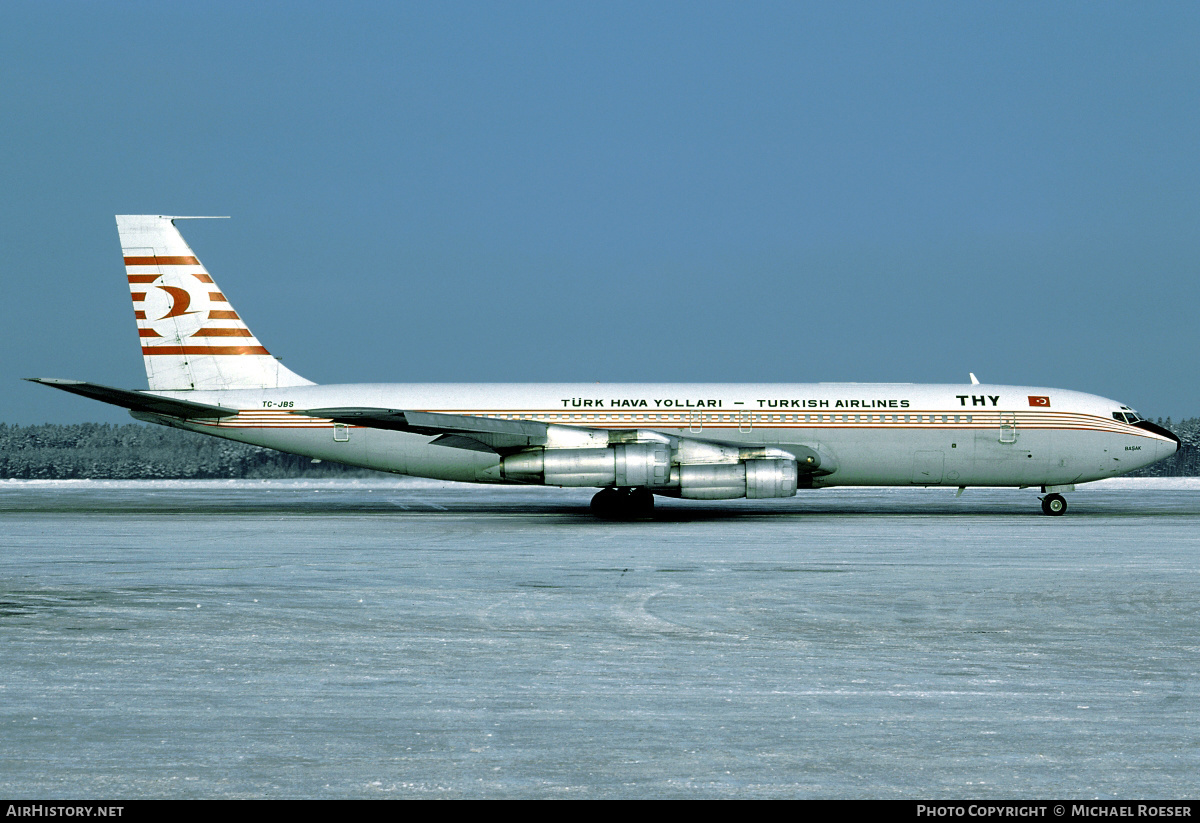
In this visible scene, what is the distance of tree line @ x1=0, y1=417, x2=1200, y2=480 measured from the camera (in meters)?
57.4

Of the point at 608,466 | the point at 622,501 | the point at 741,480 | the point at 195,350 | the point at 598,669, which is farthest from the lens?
the point at 195,350

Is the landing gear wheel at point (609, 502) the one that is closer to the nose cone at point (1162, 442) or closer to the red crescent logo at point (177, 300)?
the red crescent logo at point (177, 300)

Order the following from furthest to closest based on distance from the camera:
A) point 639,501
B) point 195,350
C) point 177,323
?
point 177,323 < point 195,350 < point 639,501

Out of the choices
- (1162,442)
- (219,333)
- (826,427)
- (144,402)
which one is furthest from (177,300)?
(1162,442)

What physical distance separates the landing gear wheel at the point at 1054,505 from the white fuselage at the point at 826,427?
0.44 meters

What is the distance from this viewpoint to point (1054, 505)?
29.0 m

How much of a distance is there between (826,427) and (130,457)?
46710mm

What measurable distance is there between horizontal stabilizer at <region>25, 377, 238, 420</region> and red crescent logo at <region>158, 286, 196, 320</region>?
3.56 m

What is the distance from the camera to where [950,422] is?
28.7m

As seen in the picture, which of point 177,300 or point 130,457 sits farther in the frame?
point 130,457

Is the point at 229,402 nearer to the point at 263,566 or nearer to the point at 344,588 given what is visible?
the point at 263,566

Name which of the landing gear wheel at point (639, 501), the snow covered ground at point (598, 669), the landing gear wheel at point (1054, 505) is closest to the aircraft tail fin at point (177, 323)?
the landing gear wheel at point (639, 501)

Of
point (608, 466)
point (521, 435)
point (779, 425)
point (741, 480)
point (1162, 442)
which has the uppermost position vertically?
point (521, 435)

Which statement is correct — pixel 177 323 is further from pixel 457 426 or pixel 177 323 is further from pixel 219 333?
pixel 457 426
